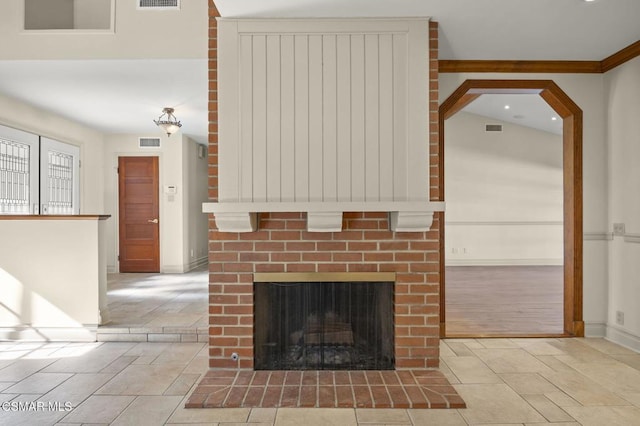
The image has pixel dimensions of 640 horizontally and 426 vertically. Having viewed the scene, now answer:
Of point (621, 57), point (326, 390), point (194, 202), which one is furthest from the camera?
point (194, 202)

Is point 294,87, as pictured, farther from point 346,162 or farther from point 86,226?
point 86,226

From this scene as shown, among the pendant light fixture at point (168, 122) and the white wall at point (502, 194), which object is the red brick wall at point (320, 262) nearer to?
the pendant light fixture at point (168, 122)

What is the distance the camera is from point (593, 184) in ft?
12.4

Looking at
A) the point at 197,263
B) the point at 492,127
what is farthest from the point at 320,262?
the point at 492,127

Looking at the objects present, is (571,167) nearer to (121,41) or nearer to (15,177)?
(121,41)

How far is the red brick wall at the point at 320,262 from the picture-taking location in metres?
2.93

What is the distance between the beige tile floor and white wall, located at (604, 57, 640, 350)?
0.30 metres

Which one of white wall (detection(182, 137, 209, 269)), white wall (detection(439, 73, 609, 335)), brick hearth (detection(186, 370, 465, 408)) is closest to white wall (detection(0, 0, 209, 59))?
brick hearth (detection(186, 370, 465, 408))

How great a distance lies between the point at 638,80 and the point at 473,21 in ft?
5.51

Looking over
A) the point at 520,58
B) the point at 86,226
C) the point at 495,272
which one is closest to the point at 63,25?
the point at 86,226

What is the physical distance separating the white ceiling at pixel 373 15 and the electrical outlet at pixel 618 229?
1.47 meters

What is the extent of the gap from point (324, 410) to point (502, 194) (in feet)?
25.4

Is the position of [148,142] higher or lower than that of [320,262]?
higher

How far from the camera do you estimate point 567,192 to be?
3.88 meters
